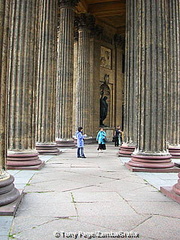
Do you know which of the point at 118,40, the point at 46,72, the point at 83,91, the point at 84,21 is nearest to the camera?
the point at 46,72

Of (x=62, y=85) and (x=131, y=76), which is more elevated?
(x=62, y=85)

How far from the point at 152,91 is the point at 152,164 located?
2.51 m

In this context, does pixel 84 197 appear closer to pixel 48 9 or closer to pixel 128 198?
pixel 128 198

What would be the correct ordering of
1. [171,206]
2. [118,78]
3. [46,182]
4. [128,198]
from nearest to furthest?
1. [171,206]
2. [128,198]
3. [46,182]
4. [118,78]

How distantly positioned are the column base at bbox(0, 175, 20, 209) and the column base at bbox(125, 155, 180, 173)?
17.3ft

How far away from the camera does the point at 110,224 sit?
3.97 m

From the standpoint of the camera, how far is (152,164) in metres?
9.44

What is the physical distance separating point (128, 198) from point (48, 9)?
12158 millimetres

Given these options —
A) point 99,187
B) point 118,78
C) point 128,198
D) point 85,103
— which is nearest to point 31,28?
point 99,187

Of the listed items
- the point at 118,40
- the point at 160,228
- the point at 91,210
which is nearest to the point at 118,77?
the point at 118,40

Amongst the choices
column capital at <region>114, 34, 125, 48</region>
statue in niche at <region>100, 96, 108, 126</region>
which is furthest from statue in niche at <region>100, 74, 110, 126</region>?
column capital at <region>114, 34, 125, 48</region>

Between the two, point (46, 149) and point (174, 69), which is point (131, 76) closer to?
point (174, 69)

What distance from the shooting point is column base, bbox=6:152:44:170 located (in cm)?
923

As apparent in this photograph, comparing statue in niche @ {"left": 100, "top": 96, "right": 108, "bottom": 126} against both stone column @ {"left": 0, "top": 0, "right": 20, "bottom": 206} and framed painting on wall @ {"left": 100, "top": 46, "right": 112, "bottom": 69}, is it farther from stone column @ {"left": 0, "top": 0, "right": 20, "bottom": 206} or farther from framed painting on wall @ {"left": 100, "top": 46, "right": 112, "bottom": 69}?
stone column @ {"left": 0, "top": 0, "right": 20, "bottom": 206}
